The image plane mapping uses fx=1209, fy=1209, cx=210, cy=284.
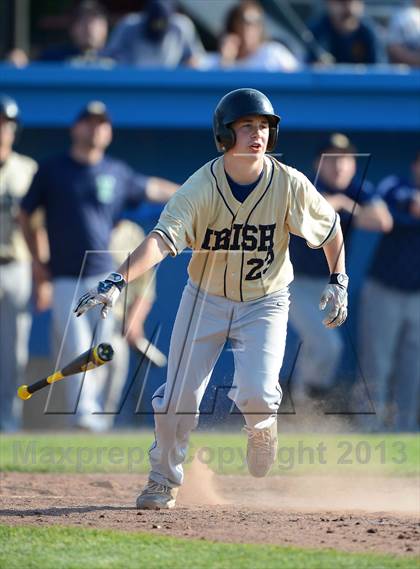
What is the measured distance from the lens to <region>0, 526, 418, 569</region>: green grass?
495 cm

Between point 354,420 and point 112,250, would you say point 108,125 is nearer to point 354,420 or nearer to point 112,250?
point 112,250

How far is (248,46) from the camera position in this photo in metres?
11.9

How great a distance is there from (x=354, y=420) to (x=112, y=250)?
2.69 meters

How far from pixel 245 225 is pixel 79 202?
460cm

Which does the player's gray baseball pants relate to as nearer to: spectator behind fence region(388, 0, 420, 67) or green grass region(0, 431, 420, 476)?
green grass region(0, 431, 420, 476)

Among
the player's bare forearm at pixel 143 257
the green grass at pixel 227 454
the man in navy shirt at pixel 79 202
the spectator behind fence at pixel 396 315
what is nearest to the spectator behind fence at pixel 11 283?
the man in navy shirt at pixel 79 202

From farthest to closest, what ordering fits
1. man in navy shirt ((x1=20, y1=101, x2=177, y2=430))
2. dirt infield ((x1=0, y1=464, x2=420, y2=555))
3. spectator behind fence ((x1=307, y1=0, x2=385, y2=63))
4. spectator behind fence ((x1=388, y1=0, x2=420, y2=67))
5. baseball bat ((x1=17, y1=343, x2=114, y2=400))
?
spectator behind fence ((x1=388, y1=0, x2=420, y2=67)) < spectator behind fence ((x1=307, y1=0, x2=385, y2=63)) < man in navy shirt ((x1=20, y1=101, x2=177, y2=430)) < baseball bat ((x1=17, y1=343, x2=114, y2=400)) < dirt infield ((x1=0, y1=464, x2=420, y2=555))

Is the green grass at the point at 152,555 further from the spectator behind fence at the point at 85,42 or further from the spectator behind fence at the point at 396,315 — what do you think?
the spectator behind fence at the point at 85,42

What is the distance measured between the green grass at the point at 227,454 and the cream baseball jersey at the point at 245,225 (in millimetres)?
2281

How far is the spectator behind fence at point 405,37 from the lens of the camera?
39.8 ft

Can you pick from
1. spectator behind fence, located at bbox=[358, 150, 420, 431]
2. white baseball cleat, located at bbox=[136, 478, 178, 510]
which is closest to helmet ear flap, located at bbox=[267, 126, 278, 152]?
white baseball cleat, located at bbox=[136, 478, 178, 510]

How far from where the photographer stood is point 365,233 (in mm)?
12031

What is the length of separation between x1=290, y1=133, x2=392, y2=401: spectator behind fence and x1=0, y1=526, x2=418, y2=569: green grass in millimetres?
4224

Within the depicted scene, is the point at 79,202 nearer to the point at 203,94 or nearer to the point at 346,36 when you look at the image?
the point at 203,94
